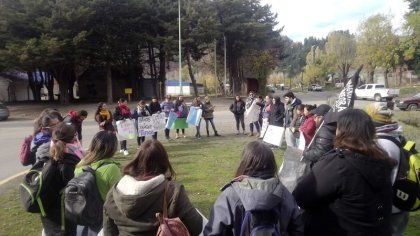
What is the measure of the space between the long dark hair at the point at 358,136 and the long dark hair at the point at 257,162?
474mm

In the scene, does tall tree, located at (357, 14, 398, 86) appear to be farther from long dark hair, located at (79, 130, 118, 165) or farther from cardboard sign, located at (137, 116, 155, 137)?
long dark hair, located at (79, 130, 118, 165)

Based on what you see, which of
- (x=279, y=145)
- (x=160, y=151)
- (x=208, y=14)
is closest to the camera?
(x=160, y=151)

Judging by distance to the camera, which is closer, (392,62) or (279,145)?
(279,145)

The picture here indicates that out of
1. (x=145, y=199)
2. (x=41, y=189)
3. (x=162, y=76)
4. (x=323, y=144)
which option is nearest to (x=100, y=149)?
(x=41, y=189)

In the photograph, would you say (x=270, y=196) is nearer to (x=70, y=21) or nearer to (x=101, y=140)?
(x=101, y=140)

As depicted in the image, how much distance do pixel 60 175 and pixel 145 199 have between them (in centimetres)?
142

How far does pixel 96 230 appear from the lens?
366 cm

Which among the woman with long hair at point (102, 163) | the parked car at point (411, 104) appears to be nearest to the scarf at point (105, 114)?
the woman with long hair at point (102, 163)

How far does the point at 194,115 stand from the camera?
52.3ft

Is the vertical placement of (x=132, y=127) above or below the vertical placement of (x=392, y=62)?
below

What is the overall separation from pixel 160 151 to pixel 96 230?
1.21 m

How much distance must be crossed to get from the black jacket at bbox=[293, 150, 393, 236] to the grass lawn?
10.6 feet

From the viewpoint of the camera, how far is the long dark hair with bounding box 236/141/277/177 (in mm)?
2729

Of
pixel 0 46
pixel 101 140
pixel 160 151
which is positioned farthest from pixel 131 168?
pixel 0 46
